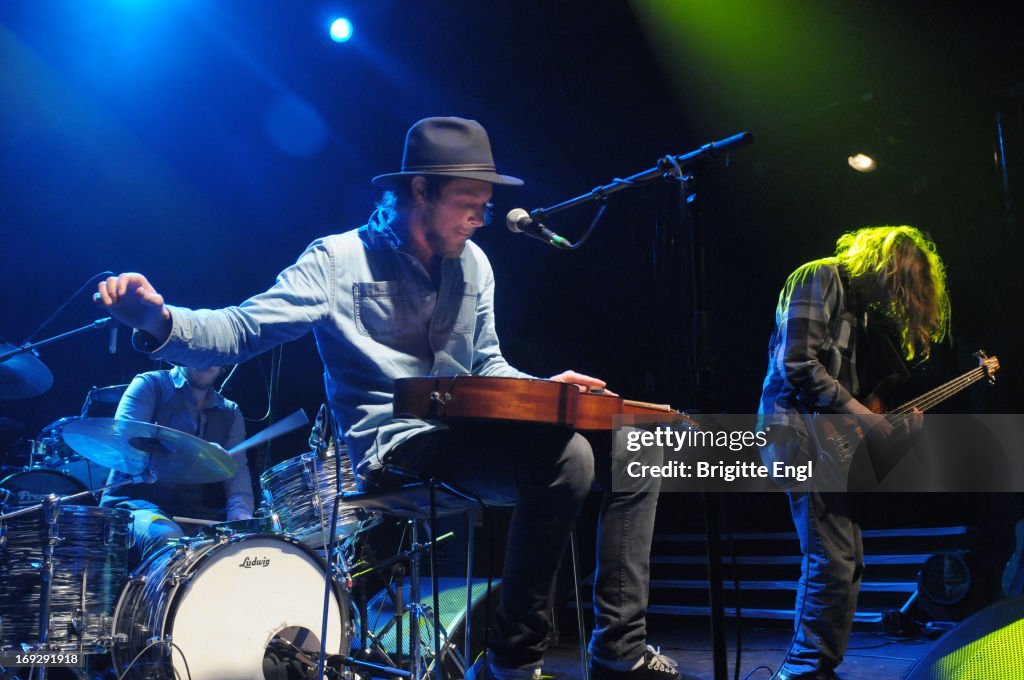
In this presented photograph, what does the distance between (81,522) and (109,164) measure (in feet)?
12.0

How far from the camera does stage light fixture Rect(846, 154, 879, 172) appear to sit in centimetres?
759

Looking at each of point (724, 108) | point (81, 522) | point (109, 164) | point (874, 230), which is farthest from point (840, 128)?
A: point (81, 522)

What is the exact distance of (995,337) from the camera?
6.38m

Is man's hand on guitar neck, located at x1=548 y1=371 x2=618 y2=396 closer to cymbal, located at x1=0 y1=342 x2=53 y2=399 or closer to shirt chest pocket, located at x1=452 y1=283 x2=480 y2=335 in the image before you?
shirt chest pocket, located at x1=452 y1=283 x2=480 y2=335

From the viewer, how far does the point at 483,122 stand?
739 cm

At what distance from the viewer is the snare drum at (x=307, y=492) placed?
432 cm

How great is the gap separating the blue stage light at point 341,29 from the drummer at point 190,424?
8.78ft

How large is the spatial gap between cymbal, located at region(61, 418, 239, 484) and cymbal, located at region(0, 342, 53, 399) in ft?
4.18

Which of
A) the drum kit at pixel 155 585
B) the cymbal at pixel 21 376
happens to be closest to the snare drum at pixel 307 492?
the drum kit at pixel 155 585

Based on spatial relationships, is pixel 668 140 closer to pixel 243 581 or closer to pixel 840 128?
pixel 840 128

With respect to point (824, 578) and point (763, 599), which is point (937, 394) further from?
point (763, 599)

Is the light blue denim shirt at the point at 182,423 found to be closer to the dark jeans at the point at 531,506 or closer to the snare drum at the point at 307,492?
the snare drum at the point at 307,492

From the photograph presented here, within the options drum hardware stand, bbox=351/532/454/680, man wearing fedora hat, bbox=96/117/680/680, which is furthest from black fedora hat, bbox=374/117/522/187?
drum hardware stand, bbox=351/532/454/680

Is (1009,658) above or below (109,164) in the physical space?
below
